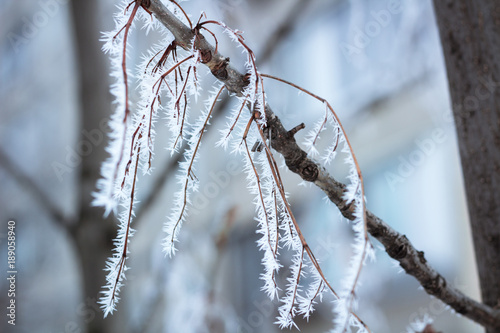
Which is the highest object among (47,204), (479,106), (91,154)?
(479,106)

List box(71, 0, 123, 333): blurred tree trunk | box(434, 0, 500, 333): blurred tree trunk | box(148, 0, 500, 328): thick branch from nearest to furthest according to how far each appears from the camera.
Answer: box(148, 0, 500, 328): thick branch < box(434, 0, 500, 333): blurred tree trunk < box(71, 0, 123, 333): blurred tree trunk

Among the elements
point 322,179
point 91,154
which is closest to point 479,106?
point 322,179

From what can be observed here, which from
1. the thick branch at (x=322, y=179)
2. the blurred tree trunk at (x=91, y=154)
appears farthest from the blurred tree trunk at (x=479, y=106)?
the blurred tree trunk at (x=91, y=154)

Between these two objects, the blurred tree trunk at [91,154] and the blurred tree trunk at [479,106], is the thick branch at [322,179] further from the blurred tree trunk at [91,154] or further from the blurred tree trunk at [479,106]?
the blurred tree trunk at [91,154]

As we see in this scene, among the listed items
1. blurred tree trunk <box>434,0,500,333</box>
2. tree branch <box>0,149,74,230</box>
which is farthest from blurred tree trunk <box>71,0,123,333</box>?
blurred tree trunk <box>434,0,500,333</box>

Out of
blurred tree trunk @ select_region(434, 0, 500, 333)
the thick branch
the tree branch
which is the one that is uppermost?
blurred tree trunk @ select_region(434, 0, 500, 333)

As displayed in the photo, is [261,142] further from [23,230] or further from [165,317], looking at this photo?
[23,230]

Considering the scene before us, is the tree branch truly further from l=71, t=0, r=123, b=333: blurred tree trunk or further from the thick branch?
the thick branch

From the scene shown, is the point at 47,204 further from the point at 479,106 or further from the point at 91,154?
the point at 479,106
